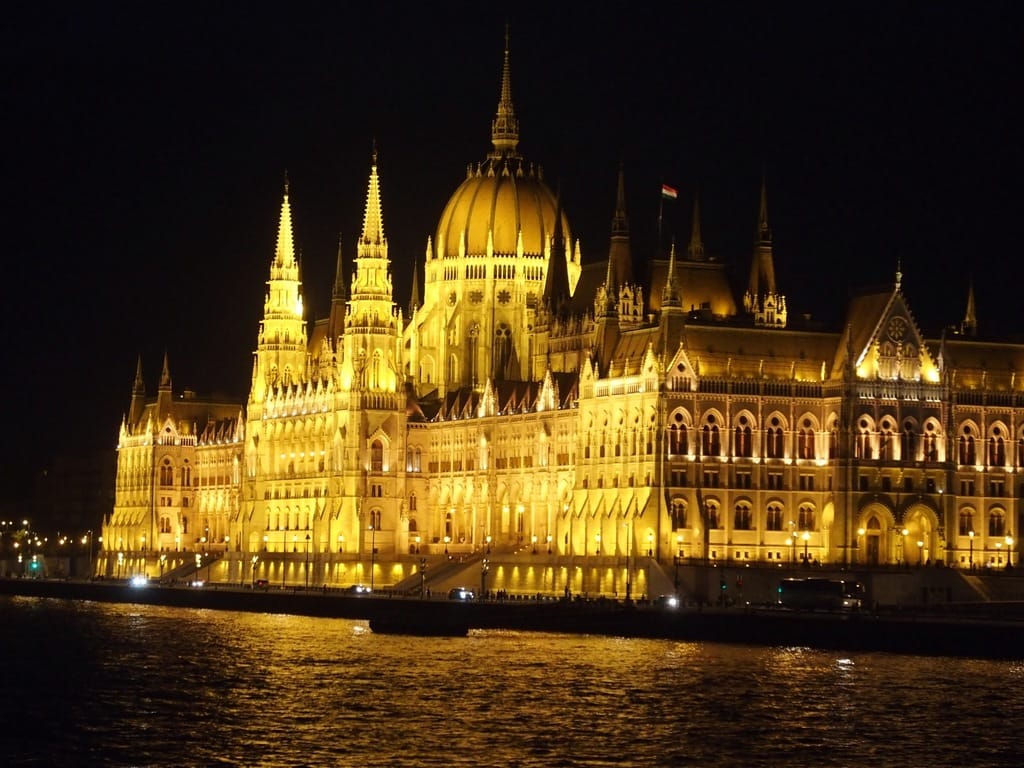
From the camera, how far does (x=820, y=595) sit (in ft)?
550

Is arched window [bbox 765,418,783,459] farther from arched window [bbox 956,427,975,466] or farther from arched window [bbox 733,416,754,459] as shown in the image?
arched window [bbox 956,427,975,466]

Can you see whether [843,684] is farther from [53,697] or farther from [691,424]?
[691,424]

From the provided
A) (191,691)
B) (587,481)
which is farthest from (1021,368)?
(191,691)

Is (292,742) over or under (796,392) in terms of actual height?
under

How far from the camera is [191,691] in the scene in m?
133

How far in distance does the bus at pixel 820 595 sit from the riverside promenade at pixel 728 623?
54.6 inches

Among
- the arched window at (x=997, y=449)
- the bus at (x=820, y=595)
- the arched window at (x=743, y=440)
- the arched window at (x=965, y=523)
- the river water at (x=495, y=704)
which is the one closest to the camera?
the river water at (x=495, y=704)

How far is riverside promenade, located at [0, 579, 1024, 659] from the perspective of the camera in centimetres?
15025

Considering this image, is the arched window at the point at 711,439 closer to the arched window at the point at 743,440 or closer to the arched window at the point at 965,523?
the arched window at the point at 743,440

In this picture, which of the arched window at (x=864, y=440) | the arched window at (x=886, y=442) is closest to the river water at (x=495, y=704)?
the arched window at (x=864, y=440)

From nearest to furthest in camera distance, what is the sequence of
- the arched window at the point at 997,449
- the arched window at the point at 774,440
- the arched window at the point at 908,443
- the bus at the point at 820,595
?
the bus at the point at 820,595 < the arched window at the point at 774,440 < the arched window at the point at 908,443 < the arched window at the point at 997,449

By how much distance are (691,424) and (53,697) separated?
63.1 m

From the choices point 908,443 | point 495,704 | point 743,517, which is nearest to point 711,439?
point 743,517

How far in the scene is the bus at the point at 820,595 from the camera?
166m
